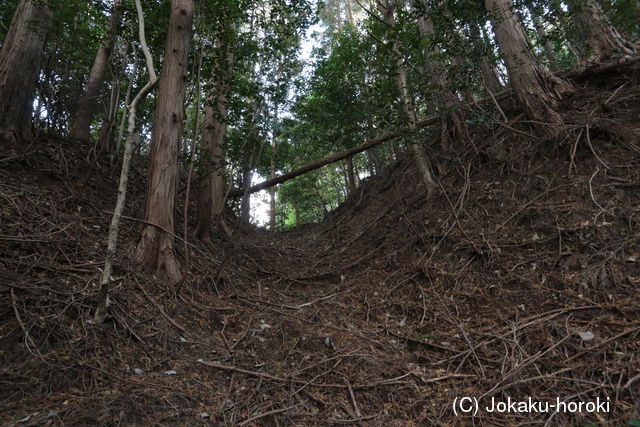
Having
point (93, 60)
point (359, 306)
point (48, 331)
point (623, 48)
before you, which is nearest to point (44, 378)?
point (48, 331)

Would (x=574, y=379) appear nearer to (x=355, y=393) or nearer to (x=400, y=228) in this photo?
(x=355, y=393)

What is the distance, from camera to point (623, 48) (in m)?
5.27

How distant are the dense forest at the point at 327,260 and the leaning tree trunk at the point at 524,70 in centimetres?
4

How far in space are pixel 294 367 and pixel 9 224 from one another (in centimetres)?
323

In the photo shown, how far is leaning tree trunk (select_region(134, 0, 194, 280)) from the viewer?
3840 millimetres

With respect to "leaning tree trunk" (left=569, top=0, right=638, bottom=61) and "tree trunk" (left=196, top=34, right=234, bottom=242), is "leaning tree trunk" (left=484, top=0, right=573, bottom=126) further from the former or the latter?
"tree trunk" (left=196, top=34, right=234, bottom=242)

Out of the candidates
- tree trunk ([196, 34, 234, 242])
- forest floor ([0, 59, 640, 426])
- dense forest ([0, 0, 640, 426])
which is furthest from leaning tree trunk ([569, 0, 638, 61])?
tree trunk ([196, 34, 234, 242])

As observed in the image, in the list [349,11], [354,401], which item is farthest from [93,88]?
[349,11]

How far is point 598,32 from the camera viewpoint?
5438mm

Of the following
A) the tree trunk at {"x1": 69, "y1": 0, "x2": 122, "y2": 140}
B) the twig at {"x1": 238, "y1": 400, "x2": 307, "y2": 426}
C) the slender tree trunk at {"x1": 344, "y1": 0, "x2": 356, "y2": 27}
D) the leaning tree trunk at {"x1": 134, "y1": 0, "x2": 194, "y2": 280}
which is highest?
the slender tree trunk at {"x1": 344, "y1": 0, "x2": 356, "y2": 27}

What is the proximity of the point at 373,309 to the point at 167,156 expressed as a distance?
3.32 metres

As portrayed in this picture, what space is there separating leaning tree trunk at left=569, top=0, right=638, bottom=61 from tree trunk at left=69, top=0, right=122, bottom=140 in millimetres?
8464

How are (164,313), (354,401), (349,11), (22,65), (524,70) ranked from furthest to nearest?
(349,11) → (524,70) → (22,65) → (164,313) → (354,401)

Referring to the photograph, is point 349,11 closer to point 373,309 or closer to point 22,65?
point 22,65
